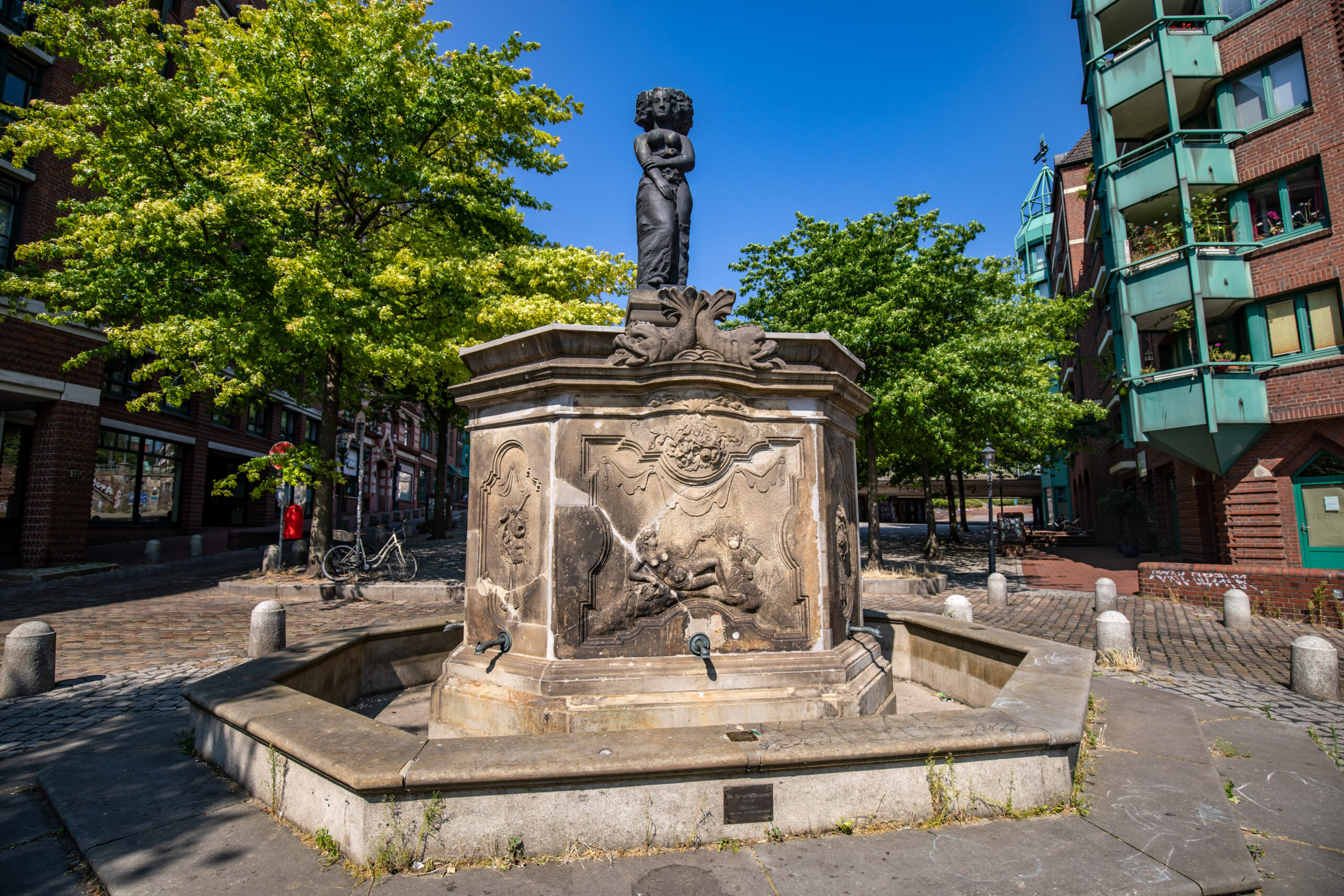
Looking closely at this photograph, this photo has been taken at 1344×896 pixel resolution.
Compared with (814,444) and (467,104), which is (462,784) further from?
(467,104)

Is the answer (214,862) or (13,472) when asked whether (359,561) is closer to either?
(13,472)

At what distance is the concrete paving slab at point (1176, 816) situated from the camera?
2.86m

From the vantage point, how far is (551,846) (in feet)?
9.79

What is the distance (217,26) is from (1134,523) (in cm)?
3474

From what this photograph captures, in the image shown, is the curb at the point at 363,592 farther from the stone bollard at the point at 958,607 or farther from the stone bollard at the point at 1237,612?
the stone bollard at the point at 1237,612

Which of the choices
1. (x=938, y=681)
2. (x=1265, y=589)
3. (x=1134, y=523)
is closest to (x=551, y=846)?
(x=938, y=681)

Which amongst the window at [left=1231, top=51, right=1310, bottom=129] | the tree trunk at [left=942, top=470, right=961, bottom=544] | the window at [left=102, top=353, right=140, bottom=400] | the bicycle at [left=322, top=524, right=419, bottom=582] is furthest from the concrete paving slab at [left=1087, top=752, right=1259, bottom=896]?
the tree trunk at [left=942, top=470, right=961, bottom=544]

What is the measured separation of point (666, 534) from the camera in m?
4.50

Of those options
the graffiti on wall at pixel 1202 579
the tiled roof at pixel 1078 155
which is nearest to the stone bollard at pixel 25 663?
the graffiti on wall at pixel 1202 579

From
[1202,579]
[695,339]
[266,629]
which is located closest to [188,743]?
[266,629]

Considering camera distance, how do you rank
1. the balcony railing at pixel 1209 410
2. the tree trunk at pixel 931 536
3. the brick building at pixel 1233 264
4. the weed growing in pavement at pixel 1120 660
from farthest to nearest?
1. the tree trunk at pixel 931 536
2. the balcony railing at pixel 1209 410
3. the brick building at pixel 1233 264
4. the weed growing in pavement at pixel 1120 660

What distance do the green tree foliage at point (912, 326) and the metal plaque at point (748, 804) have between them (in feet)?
45.7

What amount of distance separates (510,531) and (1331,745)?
20.5 ft

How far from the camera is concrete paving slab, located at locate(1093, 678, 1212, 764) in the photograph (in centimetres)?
430
